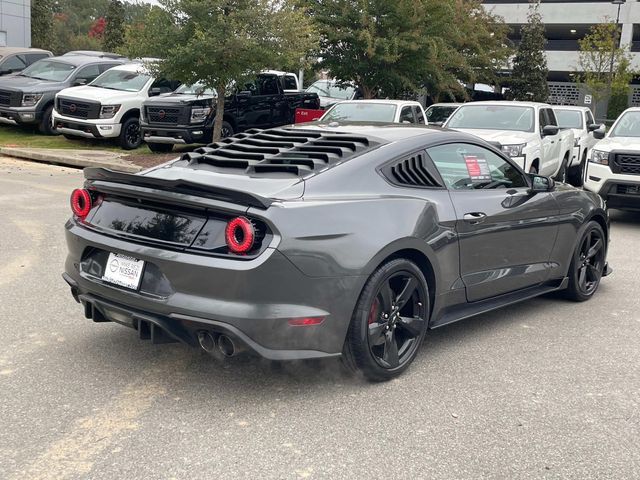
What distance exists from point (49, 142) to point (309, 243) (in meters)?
16.0

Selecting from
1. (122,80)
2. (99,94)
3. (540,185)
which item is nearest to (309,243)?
(540,185)

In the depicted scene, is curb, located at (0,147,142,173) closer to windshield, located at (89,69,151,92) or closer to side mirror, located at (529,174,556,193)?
windshield, located at (89,69,151,92)

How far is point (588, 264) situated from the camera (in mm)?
6504

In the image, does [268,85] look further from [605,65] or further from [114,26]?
[114,26]

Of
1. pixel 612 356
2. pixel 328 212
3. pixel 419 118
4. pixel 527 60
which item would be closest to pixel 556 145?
pixel 419 118

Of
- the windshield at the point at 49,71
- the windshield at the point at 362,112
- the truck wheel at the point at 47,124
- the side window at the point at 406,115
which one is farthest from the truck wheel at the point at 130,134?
the side window at the point at 406,115

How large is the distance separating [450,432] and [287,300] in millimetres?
1057

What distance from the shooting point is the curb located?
1472 centimetres

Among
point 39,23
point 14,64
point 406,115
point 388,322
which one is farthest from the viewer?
point 39,23

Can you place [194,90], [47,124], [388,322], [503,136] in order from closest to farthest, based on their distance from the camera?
[388,322] → [503,136] → [194,90] → [47,124]

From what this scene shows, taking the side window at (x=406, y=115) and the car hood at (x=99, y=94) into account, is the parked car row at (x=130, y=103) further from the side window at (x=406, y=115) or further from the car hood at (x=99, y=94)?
the side window at (x=406, y=115)

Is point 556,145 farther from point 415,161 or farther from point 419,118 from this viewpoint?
point 415,161

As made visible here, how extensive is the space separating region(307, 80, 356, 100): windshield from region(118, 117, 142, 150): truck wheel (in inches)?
228

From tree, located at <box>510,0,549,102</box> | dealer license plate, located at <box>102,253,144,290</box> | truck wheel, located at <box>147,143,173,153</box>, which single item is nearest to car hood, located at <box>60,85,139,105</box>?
truck wheel, located at <box>147,143,173,153</box>
